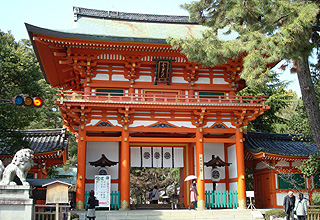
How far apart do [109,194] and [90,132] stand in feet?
11.2

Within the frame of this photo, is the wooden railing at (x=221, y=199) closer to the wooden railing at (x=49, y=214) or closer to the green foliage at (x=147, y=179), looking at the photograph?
the wooden railing at (x=49, y=214)

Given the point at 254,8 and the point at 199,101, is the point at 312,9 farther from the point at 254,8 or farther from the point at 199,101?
the point at 199,101

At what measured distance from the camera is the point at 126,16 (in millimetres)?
20391

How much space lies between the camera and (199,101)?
16469 millimetres

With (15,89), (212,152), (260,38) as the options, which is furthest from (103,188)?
(260,38)

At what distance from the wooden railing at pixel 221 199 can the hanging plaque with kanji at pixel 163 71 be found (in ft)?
18.4

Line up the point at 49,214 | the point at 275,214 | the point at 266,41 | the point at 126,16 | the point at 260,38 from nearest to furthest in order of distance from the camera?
the point at 266,41 → the point at 260,38 → the point at 49,214 → the point at 275,214 → the point at 126,16

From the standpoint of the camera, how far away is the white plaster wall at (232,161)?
17.5 metres

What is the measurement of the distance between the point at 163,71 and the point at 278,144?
7.81 m

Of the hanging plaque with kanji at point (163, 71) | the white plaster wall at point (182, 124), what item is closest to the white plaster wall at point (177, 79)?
the hanging plaque with kanji at point (163, 71)

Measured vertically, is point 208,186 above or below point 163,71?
below

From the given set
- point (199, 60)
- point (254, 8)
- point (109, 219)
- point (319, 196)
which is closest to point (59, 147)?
point (109, 219)

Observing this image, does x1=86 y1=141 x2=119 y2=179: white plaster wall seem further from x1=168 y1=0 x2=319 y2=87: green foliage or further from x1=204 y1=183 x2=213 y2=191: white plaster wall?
x1=168 y1=0 x2=319 y2=87: green foliage

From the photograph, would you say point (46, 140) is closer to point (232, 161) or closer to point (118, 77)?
point (118, 77)
